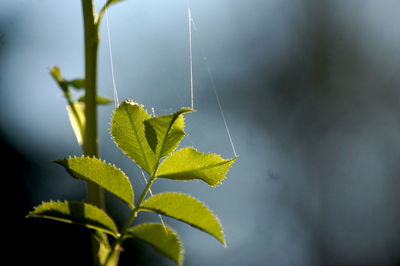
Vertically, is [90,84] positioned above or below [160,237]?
above

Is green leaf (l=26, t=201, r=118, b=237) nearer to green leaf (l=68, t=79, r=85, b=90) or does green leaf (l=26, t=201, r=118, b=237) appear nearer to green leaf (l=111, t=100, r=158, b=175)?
green leaf (l=111, t=100, r=158, b=175)

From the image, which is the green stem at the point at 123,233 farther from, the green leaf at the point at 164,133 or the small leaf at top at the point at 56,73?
the small leaf at top at the point at 56,73

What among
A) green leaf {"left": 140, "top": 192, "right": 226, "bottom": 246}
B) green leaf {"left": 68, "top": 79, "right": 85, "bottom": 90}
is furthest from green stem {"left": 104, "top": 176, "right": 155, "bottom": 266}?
green leaf {"left": 68, "top": 79, "right": 85, "bottom": 90}

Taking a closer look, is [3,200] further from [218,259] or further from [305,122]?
[305,122]

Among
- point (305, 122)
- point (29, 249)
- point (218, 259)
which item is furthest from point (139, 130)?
point (305, 122)

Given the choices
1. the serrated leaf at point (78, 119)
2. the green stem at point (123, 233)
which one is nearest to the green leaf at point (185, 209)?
the green stem at point (123, 233)

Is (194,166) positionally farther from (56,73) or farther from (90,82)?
(56,73)

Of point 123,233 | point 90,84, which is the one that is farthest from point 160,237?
point 90,84
